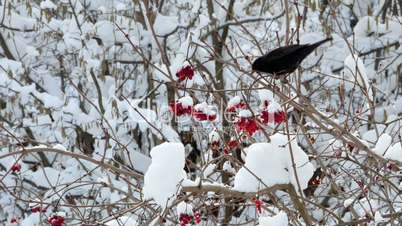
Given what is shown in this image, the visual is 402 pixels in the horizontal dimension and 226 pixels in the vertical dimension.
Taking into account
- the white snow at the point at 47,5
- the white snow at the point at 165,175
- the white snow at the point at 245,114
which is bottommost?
the white snow at the point at 165,175

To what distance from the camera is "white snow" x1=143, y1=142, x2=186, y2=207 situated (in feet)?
6.27

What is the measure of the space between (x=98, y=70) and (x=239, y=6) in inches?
52.0

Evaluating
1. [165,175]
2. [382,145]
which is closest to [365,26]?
[382,145]

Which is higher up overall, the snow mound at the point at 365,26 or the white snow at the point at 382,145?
the snow mound at the point at 365,26

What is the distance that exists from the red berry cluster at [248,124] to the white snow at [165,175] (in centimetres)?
27

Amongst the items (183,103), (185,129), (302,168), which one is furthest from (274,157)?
(185,129)

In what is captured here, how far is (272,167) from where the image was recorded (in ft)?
7.10

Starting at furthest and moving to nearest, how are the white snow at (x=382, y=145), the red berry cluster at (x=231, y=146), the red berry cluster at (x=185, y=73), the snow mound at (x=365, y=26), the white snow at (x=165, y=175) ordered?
the snow mound at (x=365, y=26) → the red berry cluster at (x=185, y=73) → the red berry cluster at (x=231, y=146) → the white snow at (x=382, y=145) → the white snow at (x=165, y=175)

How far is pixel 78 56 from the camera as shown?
5.72 m

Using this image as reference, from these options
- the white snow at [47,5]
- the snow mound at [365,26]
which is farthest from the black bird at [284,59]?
the white snow at [47,5]

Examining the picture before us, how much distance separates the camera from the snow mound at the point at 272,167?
2123 millimetres

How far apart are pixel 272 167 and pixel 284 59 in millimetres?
371


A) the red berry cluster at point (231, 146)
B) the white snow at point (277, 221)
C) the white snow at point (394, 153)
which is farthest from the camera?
the red berry cluster at point (231, 146)

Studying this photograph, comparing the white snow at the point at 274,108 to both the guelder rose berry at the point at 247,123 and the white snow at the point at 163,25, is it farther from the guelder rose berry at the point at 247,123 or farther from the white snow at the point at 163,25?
the white snow at the point at 163,25
